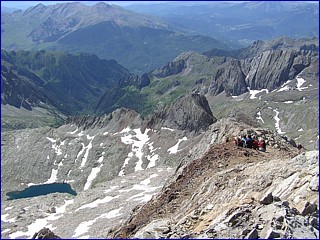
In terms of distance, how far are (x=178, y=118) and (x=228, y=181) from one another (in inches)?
5737

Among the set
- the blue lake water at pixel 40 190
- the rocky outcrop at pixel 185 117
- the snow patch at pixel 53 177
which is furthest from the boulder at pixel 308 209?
the snow patch at pixel 53 177

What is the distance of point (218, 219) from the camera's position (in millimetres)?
29188

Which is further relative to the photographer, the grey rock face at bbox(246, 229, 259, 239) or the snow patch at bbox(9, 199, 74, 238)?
the snow patch at bbox(9, 199, 74, 238)

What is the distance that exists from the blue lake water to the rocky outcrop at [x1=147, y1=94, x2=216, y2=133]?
4267 centimetres

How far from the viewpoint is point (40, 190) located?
574 ft

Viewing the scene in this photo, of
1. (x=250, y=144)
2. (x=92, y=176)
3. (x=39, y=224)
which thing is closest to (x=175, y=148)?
(x=92, y=176)

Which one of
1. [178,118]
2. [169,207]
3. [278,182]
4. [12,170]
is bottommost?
[12,170]

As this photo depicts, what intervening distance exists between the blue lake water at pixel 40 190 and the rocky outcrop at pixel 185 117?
42666 millimetres

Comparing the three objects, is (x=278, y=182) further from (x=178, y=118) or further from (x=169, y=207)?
(x=178, y=118)

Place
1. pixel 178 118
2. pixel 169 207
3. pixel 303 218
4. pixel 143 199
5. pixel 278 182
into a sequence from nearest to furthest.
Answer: pixel 303 218
pixel 278 182
pixel 169 207
pixel 143 199
pixel 178 118

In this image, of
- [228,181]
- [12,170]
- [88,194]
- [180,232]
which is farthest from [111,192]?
[12,170]

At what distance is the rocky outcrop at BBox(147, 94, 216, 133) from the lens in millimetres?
177750

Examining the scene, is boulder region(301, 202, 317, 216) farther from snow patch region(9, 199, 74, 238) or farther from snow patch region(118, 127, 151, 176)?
snow patch region(118, 127, 151, 176)

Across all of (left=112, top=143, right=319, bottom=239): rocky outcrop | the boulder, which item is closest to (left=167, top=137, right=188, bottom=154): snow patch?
(left=112, top=143, right=319, bottom=239): rocky outcrop
